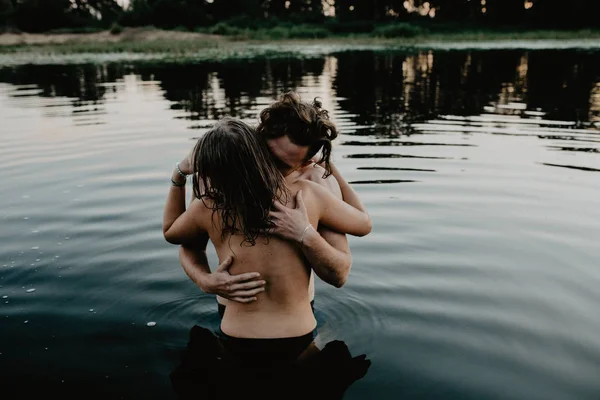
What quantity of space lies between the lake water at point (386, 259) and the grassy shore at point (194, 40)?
31.3 meters

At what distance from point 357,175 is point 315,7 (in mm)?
84123

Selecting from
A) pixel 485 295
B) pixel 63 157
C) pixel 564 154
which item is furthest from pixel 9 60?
pixel 485 295

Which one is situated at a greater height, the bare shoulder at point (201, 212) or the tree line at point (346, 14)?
the tree line at point (346, 14)

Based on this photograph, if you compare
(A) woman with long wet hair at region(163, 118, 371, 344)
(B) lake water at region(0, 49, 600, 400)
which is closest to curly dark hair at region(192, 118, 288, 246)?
(A) woman with long wet hair at region(163, 118, 371, 344)

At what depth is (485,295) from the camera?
167 inches

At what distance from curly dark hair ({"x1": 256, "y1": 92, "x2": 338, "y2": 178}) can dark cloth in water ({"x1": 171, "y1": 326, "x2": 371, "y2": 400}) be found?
1.21m

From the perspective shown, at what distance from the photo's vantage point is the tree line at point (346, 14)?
57281mm

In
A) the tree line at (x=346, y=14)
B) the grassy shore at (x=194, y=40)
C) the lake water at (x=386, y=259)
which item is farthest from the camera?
the tree line at (x=346, y=14)

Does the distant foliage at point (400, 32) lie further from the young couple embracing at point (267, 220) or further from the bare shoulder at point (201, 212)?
the bare shoulder at point (201, 212)

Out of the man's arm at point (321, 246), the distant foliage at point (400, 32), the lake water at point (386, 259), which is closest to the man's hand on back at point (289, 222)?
the man's arm at point (321, 246)

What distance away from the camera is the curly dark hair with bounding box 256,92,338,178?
9.99ft

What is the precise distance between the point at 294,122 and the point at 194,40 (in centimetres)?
5098

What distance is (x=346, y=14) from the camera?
70188 millimetres

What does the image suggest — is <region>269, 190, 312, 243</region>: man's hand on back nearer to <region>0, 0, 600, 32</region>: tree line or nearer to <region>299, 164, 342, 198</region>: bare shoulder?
<region>299, 164, 342, 198</region>: bare shoulder
